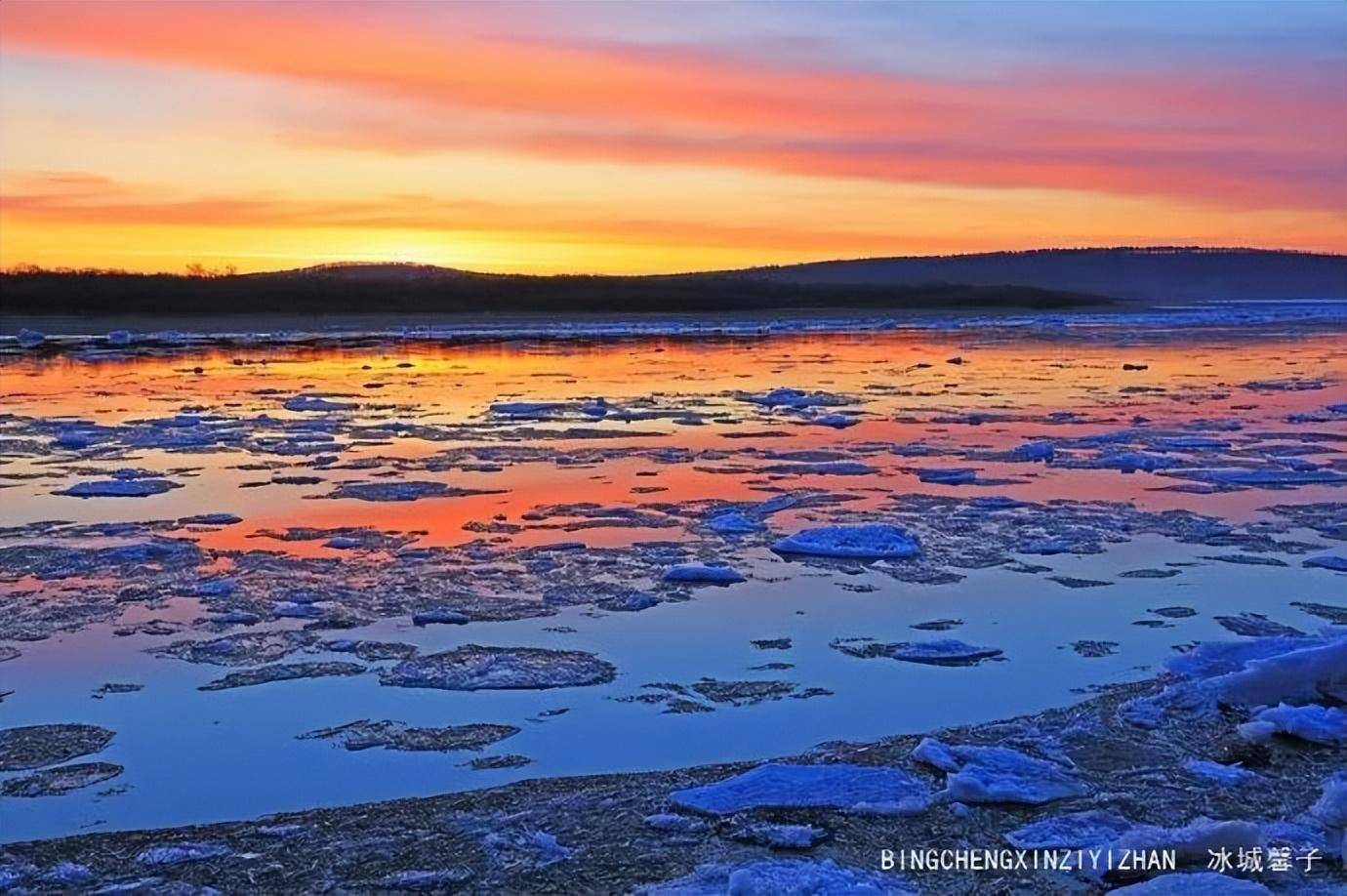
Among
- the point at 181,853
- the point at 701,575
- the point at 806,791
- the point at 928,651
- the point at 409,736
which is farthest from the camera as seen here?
the point at 701,575

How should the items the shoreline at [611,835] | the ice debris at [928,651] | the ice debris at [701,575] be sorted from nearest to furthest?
the shoreline at [611,835], the ice debris at [928,651], the ice debris at [701,575]

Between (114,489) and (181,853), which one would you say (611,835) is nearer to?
(181,853)

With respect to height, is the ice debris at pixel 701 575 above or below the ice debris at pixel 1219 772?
above

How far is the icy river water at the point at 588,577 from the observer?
4195 mm

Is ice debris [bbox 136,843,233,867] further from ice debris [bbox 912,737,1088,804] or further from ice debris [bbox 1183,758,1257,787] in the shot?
ice debris [bbox 1183,758,1257,787]

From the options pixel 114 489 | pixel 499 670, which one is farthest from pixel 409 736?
pixel 114 489

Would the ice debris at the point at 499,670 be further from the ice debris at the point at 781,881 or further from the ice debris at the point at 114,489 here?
the ice debris at the point at 114,489

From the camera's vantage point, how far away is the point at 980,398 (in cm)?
1523

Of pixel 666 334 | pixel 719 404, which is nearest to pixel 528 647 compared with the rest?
pixel 719 404

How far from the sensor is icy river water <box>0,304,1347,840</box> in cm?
420

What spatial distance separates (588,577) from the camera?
623 centimetres

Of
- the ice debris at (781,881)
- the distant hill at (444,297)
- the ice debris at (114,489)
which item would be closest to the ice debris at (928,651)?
the ice debris at (781,881)

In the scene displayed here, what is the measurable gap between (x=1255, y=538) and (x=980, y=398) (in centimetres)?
828

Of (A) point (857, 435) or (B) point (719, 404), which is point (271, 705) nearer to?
(A) point (857, 435)
